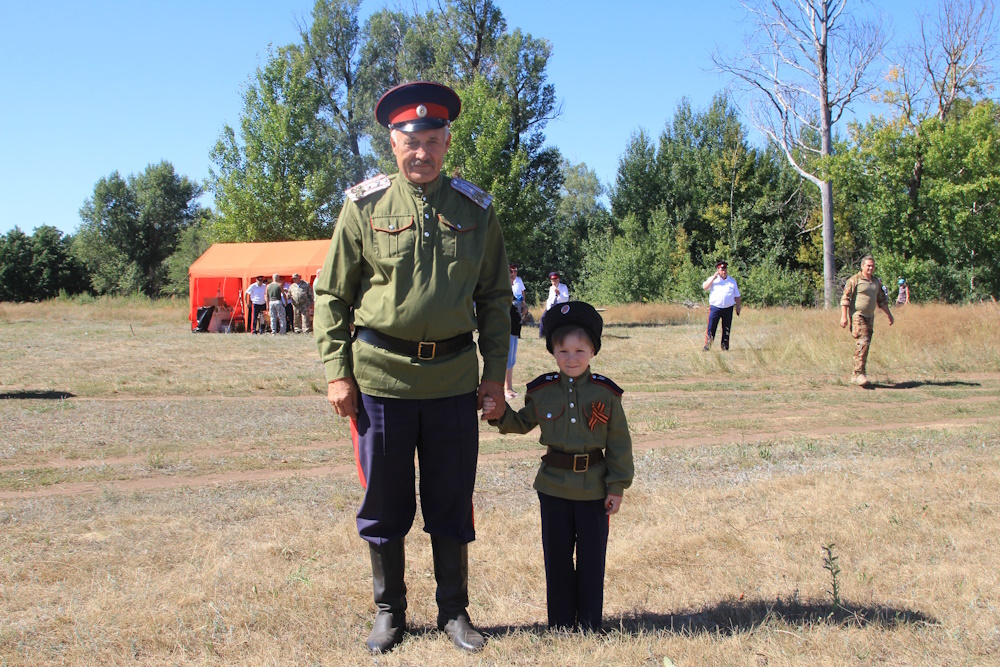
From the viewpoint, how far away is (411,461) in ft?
10.7

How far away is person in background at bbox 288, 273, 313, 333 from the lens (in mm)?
23688

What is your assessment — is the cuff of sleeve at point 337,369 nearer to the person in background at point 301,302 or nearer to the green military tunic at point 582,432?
the green military tunic at point 582,432

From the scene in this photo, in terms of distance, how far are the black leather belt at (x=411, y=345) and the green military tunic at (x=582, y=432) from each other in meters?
0.39

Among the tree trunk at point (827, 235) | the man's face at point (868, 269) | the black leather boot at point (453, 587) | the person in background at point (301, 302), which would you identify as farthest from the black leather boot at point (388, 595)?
the tree trunk at point (827, 235)

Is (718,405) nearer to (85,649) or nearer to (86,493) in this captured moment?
(86,493)

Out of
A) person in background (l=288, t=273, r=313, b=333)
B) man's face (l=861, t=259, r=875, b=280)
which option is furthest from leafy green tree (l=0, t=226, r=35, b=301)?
man's face (l=861, t=259, r=875, b=280)

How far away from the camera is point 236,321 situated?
1011 inches

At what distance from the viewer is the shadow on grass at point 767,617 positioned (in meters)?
3.54

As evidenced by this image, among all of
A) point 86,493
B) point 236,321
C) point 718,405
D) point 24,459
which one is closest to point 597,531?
point 86,493

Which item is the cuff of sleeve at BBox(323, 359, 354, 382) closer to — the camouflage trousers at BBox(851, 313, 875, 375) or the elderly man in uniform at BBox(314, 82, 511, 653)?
the elderly man in uniform at BBox(314, 82, 511, 653)

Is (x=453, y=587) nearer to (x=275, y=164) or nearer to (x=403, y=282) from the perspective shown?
(x=403, y=282)

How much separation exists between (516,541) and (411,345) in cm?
204

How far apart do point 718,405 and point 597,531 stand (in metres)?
7.67

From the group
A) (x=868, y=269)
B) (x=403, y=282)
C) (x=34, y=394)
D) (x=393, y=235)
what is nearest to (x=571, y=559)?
(x=403, y=282)
